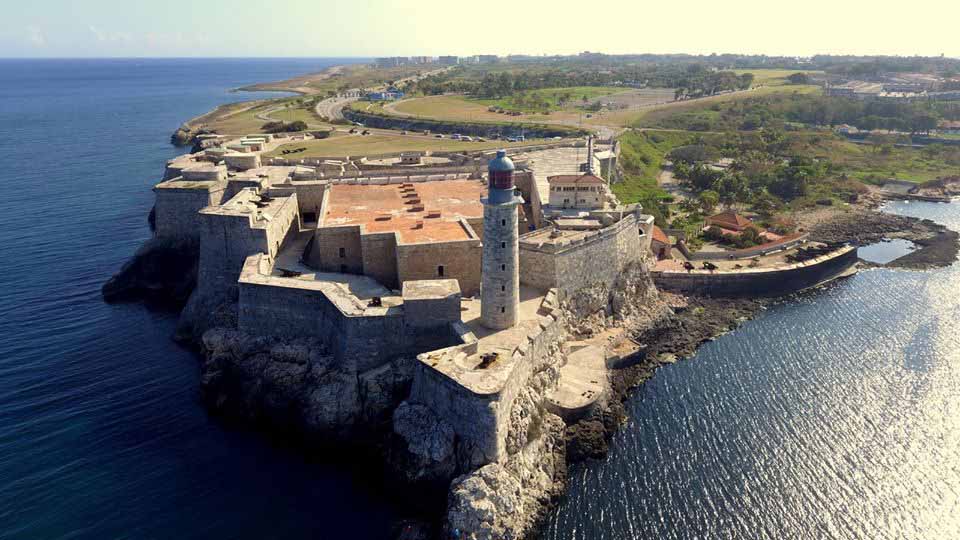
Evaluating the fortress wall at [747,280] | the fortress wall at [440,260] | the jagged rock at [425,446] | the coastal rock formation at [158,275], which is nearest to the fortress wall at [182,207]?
the coastal rock formation at [158,275]

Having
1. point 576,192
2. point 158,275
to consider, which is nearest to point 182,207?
point 158,275

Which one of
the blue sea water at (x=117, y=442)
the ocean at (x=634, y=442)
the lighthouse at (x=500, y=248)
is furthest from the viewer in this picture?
the lighthouse at (x=500, y=248)

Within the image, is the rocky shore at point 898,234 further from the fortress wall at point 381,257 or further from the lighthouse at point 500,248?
the fortress wall at point 381,257

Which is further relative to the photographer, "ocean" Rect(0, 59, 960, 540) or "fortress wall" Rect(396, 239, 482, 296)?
"fortress wall" Rect(396, 239, 482, 296)

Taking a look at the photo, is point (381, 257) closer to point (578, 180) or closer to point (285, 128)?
point (578, 180)

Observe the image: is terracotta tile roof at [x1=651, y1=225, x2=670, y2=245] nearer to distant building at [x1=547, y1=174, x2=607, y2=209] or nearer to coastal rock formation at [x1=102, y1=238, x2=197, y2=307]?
distant building at [x1=547, y1=174, x2=607, y2=209]

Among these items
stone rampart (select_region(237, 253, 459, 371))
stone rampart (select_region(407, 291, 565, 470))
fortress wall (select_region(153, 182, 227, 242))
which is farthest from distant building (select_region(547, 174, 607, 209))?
fortress wall (select_region(153, 182, 227, 242))
